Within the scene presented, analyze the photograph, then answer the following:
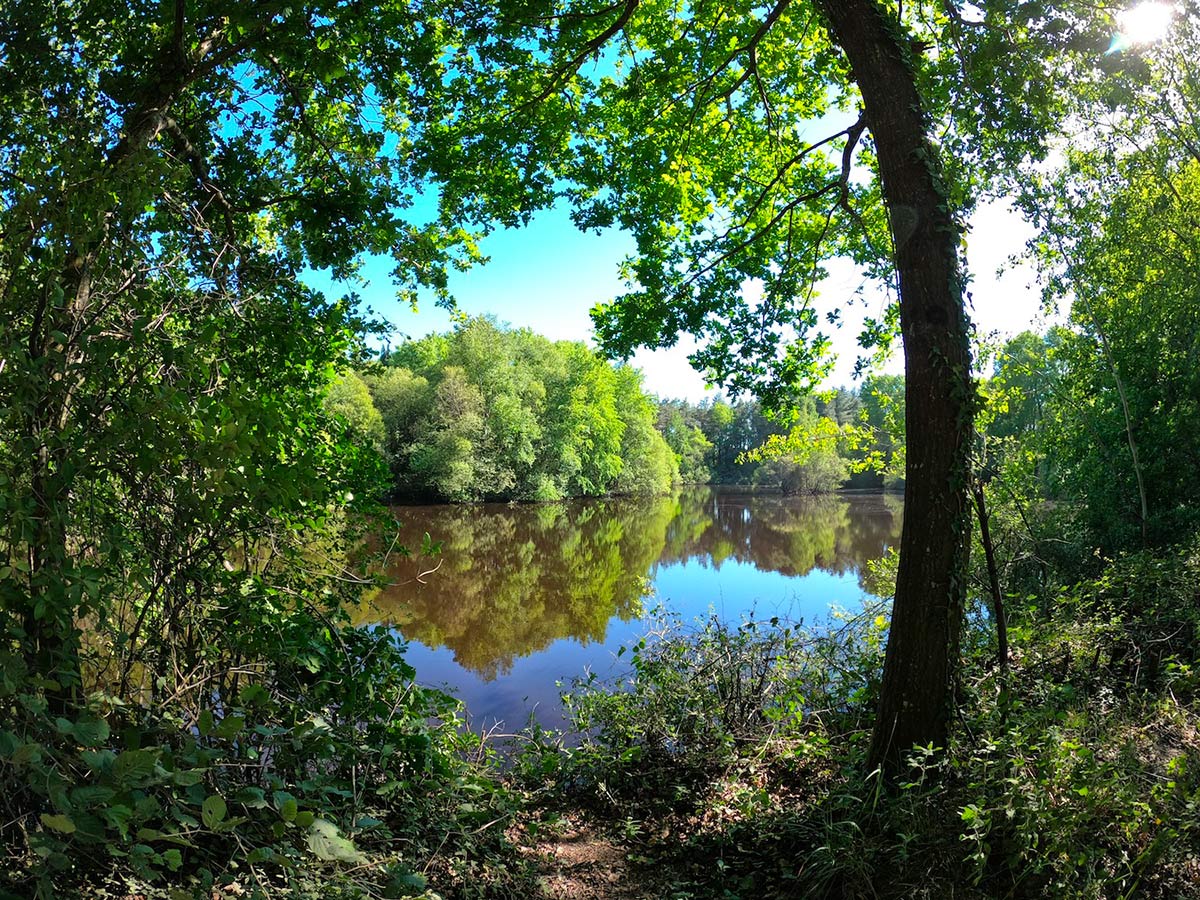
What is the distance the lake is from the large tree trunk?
208cm

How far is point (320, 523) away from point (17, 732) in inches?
97.9

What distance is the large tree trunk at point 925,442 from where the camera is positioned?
10.5ft

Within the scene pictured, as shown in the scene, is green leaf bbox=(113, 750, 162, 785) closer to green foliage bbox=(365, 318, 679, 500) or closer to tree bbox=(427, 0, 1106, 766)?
tree bbox=(427, 0, 1106, 766)

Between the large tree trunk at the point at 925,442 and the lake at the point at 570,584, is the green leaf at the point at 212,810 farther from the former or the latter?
the large tree trunk at the point at 925,442

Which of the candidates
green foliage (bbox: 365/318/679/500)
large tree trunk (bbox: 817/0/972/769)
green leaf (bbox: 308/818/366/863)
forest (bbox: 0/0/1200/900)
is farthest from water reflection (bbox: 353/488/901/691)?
large tree trunk (bbox: 817/0/972/769)

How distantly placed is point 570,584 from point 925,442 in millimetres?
13646

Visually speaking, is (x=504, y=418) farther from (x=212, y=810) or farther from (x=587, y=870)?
(x=212, y=810)

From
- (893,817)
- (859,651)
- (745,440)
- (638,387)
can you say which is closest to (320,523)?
(893,817)

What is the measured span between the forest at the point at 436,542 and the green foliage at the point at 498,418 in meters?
23.6

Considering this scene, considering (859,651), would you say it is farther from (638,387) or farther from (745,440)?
(745,440)

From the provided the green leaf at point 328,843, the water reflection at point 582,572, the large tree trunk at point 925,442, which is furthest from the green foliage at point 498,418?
the green leaf at point 328,843

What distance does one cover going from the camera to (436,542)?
3361mm

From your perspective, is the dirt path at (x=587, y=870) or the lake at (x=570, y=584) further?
the lake at (x=570, y=584)

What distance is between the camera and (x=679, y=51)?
615 cm
